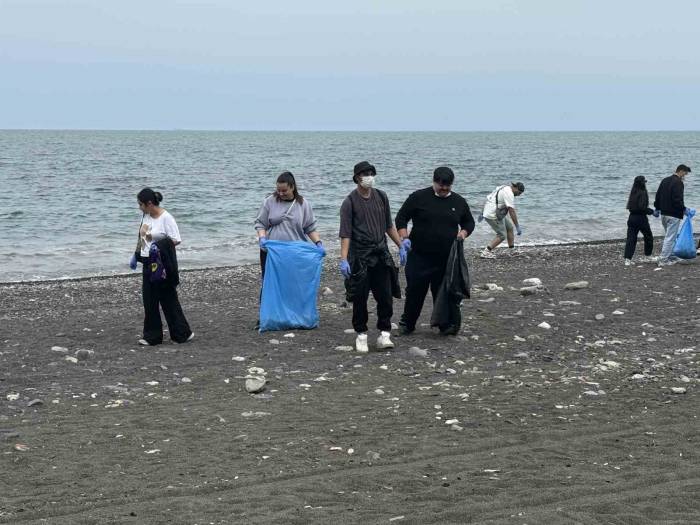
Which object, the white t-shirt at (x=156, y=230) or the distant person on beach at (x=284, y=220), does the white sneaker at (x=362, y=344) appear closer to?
the distant person on beach at (x=284, y=220)

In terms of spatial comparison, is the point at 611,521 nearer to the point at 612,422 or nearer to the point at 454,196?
the point at 612,422

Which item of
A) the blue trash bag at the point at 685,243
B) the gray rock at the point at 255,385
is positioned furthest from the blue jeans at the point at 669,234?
the gray rock at the point at 255,385

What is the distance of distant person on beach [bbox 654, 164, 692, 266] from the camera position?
15797mm

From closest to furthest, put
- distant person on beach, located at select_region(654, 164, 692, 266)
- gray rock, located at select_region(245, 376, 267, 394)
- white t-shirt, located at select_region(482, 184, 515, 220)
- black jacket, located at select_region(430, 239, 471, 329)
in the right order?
gray rock, located at select_region(245, 376, 267, 394)
black jacket, located at select_region(430, 239, 471, 329)
distant person on beach, located at select_region(654, 164, 692, 266)
white t-shirt, located at select_region(482, 184, 515, 220)

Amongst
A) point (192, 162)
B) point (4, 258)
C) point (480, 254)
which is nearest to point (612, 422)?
point (480, 254)

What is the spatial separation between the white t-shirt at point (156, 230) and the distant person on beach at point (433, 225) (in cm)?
232

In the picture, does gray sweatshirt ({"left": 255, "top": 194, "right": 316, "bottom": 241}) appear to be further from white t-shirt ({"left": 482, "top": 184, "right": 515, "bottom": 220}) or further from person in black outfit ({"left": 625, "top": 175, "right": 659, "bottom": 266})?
white t-shirt ({"left": 482, "top": 184, "right": 515, "bottom": 220})

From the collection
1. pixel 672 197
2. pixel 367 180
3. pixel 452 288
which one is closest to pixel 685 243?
pixel 672 197

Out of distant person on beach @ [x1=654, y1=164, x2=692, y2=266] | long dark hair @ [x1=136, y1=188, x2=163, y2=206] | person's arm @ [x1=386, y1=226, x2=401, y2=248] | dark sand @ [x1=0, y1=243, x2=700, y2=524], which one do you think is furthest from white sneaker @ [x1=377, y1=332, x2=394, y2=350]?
distant person on beach @ [x1=654, y1=164, x2=692, y2=266]

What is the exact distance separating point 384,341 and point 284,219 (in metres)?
1.82

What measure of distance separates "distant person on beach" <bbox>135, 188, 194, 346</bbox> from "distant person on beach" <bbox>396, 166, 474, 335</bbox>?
234 centimetres

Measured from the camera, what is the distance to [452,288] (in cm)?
973

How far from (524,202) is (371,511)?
33.1 m

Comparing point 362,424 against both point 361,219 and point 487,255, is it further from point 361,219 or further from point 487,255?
point 487,255
